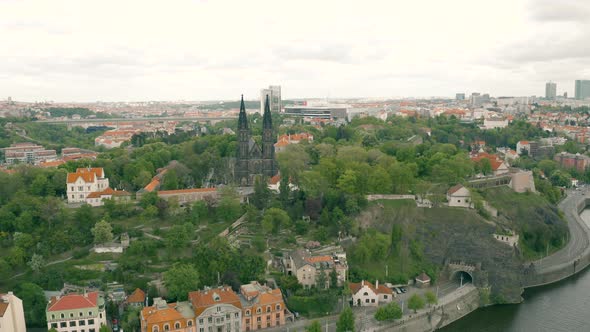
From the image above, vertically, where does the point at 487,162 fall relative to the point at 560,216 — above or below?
above

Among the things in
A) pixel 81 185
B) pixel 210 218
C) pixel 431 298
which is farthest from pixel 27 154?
pixel 431 298

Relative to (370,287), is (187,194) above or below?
above

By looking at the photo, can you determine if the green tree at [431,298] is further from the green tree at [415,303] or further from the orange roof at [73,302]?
the orange roof at [73,302]

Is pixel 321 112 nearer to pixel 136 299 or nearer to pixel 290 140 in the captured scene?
pixel 290 140

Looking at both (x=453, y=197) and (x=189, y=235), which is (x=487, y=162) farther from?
(x=189, y=235)

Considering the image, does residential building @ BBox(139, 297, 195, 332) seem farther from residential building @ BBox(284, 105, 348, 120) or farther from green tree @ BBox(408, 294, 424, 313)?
residential building @ BBox(284, 105, 348, 120)

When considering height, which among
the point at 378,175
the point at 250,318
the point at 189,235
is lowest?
the point at 250,318

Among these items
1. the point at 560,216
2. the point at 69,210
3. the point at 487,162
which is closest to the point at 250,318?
the point at 69,210
